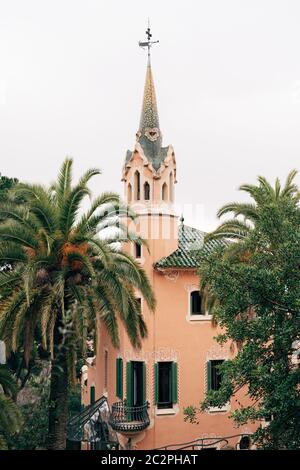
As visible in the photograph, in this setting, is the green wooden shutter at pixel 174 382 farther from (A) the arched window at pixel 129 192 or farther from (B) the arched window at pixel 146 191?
(A) the arched window at pixel 129 192

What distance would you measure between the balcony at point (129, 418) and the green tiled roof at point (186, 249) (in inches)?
223

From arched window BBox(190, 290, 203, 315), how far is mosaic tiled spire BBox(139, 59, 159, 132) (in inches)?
291

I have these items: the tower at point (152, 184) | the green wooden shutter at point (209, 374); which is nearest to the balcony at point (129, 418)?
the green wooden shutter at point (209, 374)

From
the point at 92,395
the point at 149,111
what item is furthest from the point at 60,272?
the point at 92,395

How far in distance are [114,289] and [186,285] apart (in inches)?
358

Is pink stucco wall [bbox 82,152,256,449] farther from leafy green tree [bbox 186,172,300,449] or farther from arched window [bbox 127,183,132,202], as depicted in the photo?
leafy green tree [bbox 186,172,300,449]

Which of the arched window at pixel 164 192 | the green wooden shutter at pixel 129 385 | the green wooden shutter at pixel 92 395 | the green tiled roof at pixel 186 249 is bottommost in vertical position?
the green wooden shutter at pixel 92 395

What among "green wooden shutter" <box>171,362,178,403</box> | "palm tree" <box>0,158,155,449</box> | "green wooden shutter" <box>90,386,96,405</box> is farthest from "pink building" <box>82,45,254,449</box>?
"palm tree" <box>0,158,155,449</box>

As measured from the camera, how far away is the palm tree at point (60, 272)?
16312mm

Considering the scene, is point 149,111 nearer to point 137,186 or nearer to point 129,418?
point 137,186

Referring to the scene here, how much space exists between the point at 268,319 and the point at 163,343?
1026cm

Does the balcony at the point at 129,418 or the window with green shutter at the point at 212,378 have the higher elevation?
the window with green shutter at the point at 212,378

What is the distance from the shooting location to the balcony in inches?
940
